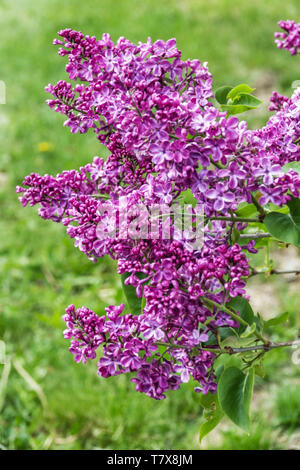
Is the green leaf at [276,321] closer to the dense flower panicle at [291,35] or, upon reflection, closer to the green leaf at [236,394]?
the green leaf at [236,394]

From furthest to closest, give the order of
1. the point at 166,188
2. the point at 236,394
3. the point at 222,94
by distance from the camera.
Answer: the point at 222,94 < the point at 236,394 < the point at 166,188

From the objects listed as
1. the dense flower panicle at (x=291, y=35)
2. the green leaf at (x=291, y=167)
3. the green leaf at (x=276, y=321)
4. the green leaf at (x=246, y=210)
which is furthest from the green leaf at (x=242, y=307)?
the dense flower panicle at (x=291, y=35)

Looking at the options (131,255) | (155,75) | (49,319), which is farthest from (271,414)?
(155,75)

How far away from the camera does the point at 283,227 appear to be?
0.91 metres

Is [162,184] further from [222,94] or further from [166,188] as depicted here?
[222,94]

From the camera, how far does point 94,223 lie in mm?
886

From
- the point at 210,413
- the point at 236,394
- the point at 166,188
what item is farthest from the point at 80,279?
the point at 166,188

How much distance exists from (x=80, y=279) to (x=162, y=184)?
1.78 metres

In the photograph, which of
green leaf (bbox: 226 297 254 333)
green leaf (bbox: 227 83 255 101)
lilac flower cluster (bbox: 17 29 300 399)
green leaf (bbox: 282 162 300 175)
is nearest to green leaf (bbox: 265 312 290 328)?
green leaf (bbox: 226 297 254 333)

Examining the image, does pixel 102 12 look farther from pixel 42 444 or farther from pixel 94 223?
pixel 94 223

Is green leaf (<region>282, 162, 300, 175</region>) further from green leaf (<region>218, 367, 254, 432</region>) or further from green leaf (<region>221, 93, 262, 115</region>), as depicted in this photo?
green leaf (<region>218, 367, 254, 432</region>)

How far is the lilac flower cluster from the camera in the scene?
0.82m

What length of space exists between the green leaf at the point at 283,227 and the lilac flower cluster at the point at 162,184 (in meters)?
0.04

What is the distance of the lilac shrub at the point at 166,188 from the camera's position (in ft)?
2.69
